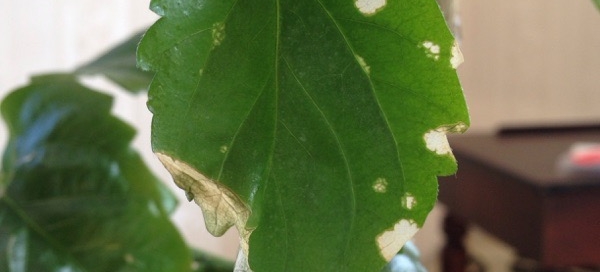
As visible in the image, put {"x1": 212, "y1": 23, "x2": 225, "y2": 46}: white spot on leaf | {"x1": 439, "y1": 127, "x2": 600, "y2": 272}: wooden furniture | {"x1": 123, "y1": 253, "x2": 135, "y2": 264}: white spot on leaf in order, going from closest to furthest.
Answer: {"x1": 212, "y1": 23, "x2": 225, "y2": 46}: white spot on leaf, {"x1": 123, "y1": 253, "x2": 135, "y2": 264}: white spot on leaf, {"x1": 439, "y1": 127, "x2": 600, "y2": 272}: wooden furniture

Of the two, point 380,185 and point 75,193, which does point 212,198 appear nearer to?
point 380,185

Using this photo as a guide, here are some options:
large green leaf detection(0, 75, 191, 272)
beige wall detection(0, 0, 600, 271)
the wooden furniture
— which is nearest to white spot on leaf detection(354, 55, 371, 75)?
large green leaf detection(0, 75, 191, 272)

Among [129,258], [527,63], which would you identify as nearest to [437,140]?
[129,258]

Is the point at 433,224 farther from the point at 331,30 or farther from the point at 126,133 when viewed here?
the point at 331,30

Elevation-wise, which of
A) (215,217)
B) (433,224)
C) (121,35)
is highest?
(215,217)

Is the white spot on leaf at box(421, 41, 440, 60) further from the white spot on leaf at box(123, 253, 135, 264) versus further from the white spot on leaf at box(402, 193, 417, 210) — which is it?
the white spot on leaf at box(123, 253, 135, 264)

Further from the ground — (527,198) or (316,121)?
(316,121)

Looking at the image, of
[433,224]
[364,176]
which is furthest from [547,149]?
[364,176]
